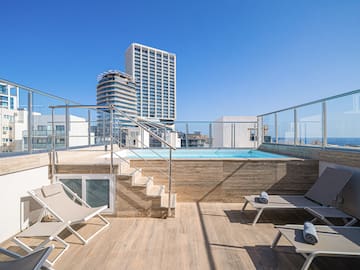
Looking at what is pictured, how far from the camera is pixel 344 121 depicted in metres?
3.54

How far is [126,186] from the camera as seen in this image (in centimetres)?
317

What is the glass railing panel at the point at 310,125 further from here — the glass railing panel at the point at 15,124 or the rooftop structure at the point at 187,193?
the glass railing panel at the point at 15,124

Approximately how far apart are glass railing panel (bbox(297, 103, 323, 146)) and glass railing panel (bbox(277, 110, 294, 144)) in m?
0.29

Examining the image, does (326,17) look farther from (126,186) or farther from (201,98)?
(201,98)

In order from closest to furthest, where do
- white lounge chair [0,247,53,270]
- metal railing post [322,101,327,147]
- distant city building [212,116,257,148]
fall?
white lounge chair [0,247,53,270] < metal railing post [322,101,327,147] < distant city building [212,116,257,148]

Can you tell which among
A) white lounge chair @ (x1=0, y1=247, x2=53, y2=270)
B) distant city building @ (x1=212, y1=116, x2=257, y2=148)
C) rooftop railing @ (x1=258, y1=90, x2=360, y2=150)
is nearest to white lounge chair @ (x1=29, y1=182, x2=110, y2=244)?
white lounge chair @ (x1=0, y1=247, x2=53, y2=270)

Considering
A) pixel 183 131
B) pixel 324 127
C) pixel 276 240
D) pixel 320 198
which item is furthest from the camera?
pixel 183 131

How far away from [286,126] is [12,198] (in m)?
5.96

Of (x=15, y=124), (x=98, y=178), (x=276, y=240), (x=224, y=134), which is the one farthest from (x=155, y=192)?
(x=224, y=134)

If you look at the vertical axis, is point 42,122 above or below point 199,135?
above

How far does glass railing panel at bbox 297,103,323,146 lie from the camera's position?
159 inches

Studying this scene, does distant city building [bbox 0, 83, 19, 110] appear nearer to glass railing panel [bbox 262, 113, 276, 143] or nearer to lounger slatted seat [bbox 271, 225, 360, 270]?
lounger slatted seat [bbox 271, 225, 360, 270]

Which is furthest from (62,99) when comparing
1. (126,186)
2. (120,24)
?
(120,24)

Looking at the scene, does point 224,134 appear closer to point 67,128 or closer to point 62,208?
point 67,128
